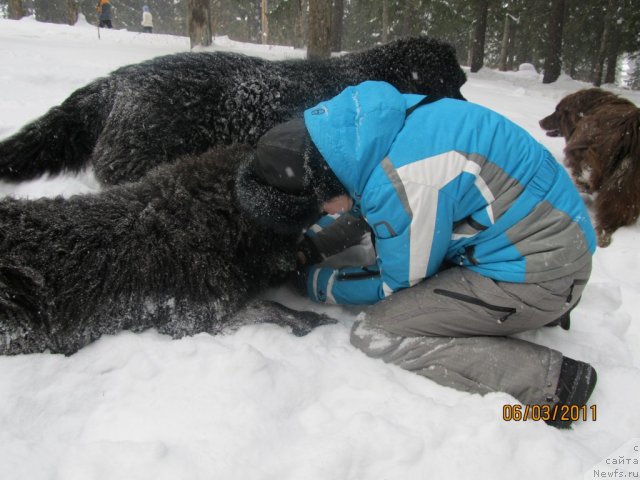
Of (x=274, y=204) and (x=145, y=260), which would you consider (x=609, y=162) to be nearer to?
(x=274, y=204)

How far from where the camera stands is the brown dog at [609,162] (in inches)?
144

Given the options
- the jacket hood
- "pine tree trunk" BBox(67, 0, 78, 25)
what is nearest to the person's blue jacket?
the jacket hood

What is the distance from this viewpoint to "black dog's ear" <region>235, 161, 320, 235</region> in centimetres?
194

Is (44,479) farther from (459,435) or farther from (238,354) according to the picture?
(459,435)

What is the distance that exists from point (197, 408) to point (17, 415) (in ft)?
2.12

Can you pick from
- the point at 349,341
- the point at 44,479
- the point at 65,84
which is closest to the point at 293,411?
the point at 349,341

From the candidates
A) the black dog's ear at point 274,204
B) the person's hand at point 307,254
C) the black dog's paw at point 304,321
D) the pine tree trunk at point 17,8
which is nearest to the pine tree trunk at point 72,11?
the pine tree trunk at point 17,8

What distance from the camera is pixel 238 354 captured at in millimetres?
1882

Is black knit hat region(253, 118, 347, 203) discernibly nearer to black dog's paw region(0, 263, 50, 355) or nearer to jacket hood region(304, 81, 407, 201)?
jacket hood region(304, 81, 407, 201)

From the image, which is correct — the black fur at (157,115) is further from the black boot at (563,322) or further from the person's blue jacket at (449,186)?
the black boot at (563,322)

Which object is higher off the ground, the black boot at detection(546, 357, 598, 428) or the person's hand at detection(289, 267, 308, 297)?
the person's hand at detection(289, 267, 308, 297)

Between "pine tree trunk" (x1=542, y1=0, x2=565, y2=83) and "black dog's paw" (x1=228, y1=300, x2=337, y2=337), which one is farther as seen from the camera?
"pine tree trunk" (x1=542, y1=0, x2=565, y2=83)

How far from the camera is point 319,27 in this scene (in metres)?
8.07
